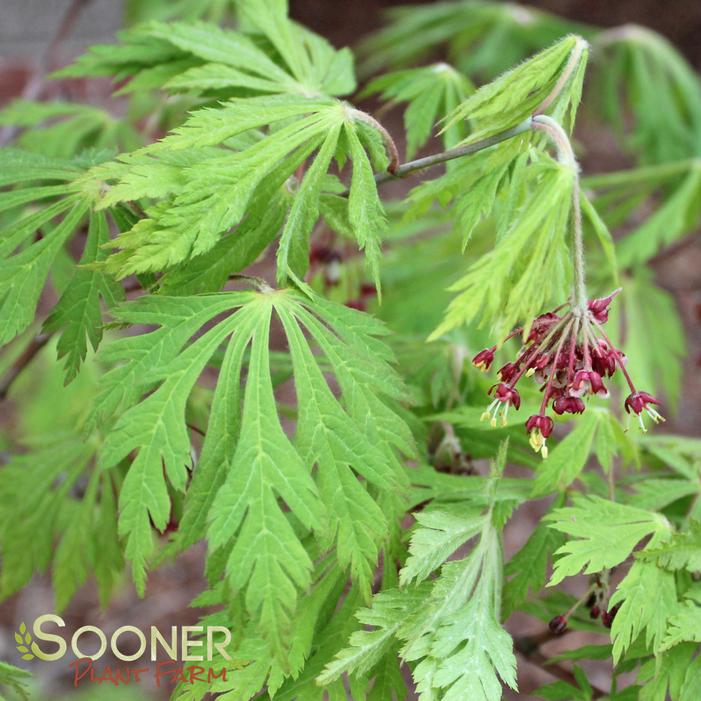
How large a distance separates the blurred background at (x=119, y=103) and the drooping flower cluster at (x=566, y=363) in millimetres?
1681

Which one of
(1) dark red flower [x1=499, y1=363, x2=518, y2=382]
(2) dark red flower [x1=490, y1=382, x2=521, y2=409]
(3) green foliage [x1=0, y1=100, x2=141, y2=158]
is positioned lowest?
(2) dark red flower [x1=490, y1=382, x2=521, y2=409]

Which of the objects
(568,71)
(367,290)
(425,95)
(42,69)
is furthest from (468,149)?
(42,69)

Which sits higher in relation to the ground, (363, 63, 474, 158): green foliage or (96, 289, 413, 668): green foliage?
(363, 63, 474, 158): green foliage

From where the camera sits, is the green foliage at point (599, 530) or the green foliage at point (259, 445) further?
the green foliage at point (599, 530)

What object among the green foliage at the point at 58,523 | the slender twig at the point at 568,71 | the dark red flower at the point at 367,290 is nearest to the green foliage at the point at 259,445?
the slender twig at the point at 568,71

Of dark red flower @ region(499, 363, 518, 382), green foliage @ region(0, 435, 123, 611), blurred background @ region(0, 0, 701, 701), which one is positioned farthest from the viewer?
blurred background @ region(0, 0, 701, 701)

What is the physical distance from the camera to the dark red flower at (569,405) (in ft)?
2.84

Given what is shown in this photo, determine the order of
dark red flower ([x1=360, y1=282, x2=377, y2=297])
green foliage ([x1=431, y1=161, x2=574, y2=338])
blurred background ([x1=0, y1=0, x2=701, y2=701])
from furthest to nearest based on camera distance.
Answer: blurred background ([x1=0, y1=0, x2=701, y2=701]) < dark red flower ([x1=360, y1=282, x2=377, y2=297]) < green foliage ([x1=431, y1=161, x2=574, y2=338])

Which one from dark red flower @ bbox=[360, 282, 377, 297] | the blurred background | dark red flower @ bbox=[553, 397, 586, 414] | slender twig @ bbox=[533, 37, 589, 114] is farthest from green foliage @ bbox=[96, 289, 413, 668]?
the blurred background

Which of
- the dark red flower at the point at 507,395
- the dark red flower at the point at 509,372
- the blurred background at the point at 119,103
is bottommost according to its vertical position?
the blurred background at the point at 119,103

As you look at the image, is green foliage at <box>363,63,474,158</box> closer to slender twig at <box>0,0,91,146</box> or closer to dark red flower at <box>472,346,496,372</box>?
dark red flower at <box>472,346,496,372</box>

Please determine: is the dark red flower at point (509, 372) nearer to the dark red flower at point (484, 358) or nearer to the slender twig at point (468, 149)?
the dark red flower at point (484, 358)

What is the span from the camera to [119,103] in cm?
433

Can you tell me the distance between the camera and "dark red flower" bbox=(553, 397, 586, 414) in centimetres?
87
